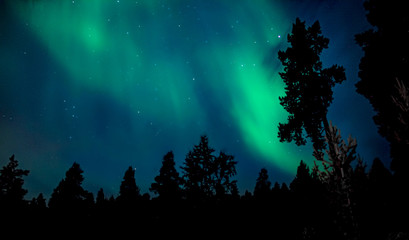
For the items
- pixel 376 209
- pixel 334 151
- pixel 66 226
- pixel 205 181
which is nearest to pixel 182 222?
pixel 205 181

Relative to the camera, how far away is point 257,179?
50.8 metres

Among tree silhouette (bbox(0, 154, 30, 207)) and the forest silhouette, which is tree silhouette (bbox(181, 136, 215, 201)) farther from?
tree silhouette (bbox(0, 154, 30, 207))

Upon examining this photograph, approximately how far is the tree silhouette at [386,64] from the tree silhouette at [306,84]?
188 centimetres

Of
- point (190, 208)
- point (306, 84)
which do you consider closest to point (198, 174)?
point (190, 208)

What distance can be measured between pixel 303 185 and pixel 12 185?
40.4 meters

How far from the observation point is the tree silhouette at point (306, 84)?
16344mm

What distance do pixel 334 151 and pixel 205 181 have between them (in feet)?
69.9

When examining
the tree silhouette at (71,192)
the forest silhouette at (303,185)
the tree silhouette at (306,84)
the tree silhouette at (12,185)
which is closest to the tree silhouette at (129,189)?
the forest silhouette at (303,185)

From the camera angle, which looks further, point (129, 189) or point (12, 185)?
point (129, 189)

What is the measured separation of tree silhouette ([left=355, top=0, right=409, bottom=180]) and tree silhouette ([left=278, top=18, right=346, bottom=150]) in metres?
1.88

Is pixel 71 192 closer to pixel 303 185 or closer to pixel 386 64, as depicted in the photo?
pixel 303 185

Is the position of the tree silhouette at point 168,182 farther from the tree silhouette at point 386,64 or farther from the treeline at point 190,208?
the tree silhouette at point 386,64

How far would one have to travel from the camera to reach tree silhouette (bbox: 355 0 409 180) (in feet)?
45.0

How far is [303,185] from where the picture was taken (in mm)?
36625
